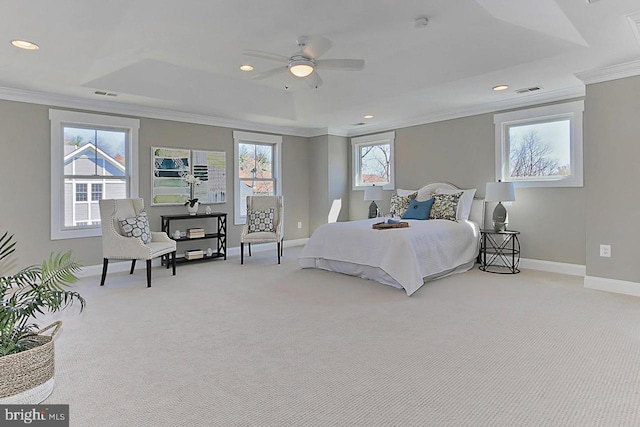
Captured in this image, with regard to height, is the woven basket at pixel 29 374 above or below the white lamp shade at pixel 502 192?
below

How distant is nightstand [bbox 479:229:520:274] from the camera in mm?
5336

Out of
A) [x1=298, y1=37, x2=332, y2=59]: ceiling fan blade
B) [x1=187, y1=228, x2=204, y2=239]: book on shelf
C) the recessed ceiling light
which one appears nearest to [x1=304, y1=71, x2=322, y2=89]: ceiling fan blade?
[x1=298, y1=37, x2=332, y2=59]: ceiling fan blade

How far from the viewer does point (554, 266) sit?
520cm

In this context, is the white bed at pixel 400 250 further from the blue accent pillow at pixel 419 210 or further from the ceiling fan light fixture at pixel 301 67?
the ceiling fan light fixture at pixel 301 67

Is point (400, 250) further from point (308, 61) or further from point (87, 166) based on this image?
point (87, 166)

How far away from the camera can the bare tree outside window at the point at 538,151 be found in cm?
520

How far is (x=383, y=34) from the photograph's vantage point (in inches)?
150

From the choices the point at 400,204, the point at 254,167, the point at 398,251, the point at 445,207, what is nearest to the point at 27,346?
the point at 398,251

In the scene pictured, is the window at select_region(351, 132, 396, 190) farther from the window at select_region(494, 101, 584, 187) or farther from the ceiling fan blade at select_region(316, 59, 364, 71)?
the ceiling fan blade at select_region(316, 59, 364, 71)

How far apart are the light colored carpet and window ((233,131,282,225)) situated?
2.91m

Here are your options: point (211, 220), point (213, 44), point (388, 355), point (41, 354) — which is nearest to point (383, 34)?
point (213, 44)

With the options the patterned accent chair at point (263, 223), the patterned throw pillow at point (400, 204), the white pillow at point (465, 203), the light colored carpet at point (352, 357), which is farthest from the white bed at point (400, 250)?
the patterned throw pillow at point (400, 204)

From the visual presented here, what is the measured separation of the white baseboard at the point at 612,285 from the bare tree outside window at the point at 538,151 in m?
1.55

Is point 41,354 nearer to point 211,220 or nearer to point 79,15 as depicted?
point 79,15
